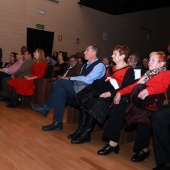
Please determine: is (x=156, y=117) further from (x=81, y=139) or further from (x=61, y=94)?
(x=61, y=94)

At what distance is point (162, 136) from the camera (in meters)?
1.93

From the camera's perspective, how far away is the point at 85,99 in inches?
99.9

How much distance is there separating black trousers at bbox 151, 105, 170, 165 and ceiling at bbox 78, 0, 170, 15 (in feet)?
20.3

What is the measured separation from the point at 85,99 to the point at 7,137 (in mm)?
971

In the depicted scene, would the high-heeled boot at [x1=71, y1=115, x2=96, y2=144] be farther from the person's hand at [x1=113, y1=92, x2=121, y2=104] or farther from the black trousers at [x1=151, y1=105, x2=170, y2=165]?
the black trousers at [x1=151, y1=105, x2=170, y2=165]

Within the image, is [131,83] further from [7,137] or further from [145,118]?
[7,137]

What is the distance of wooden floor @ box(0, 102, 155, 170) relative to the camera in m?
2.00

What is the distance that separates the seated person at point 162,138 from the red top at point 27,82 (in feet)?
8.95

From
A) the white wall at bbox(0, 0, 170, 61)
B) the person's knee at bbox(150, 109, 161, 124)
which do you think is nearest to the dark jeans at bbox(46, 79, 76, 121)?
the person's knee at bbox(150, 109, 161, 124)

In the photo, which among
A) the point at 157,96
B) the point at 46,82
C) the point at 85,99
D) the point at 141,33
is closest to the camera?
the point at 157,96

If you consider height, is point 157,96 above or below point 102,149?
above

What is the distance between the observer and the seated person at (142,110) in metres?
2.13

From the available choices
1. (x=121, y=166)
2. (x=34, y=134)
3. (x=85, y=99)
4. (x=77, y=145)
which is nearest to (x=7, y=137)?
(x=34, y=134)

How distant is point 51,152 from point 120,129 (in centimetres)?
72
